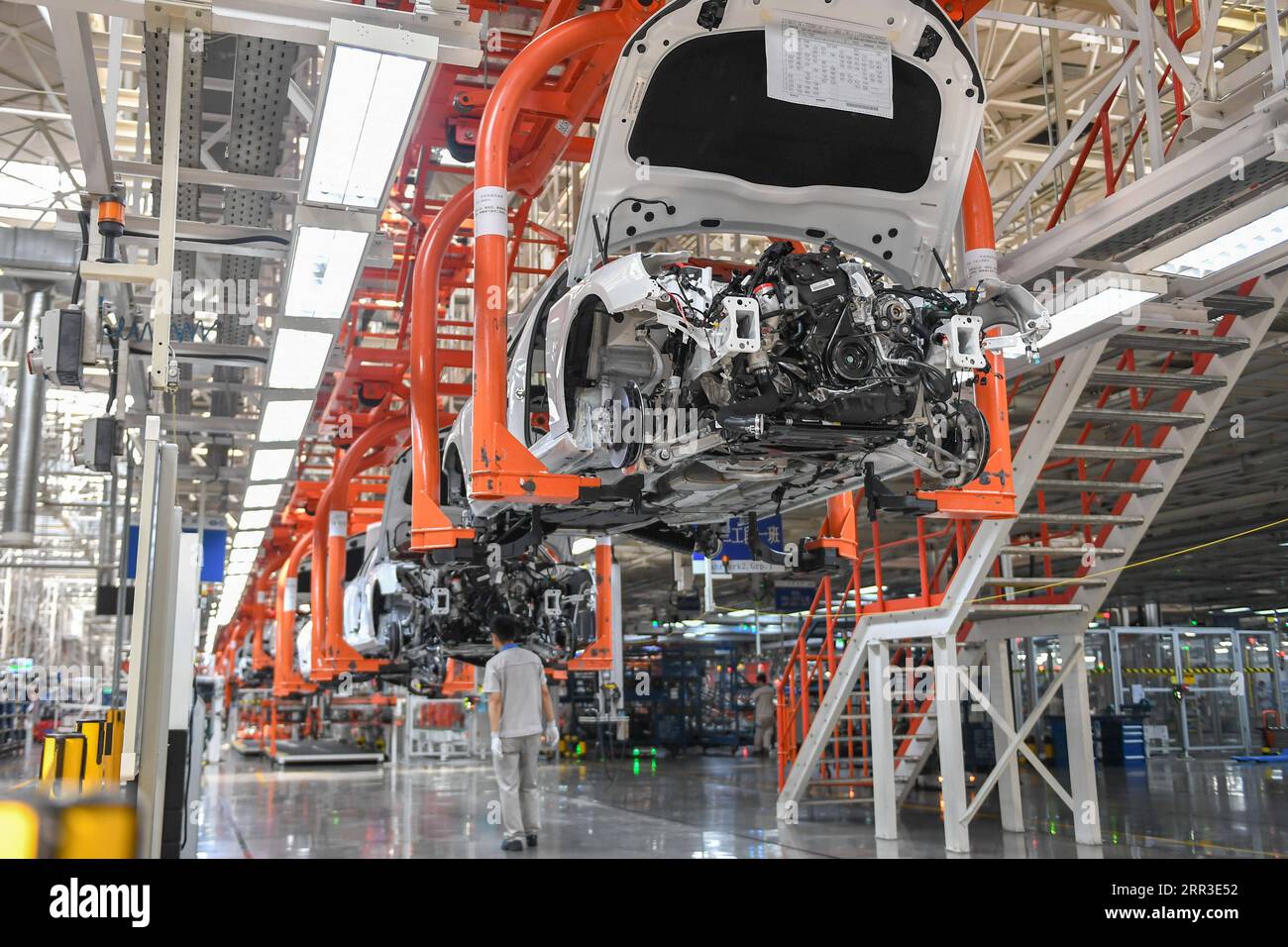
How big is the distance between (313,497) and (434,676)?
3.49 metres

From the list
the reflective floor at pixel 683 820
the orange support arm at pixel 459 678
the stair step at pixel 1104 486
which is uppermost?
the stair step at pixel 1104 486

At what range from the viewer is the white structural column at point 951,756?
26.6ft

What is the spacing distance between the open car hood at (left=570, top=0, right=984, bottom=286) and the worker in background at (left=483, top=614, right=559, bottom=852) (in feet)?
12.1

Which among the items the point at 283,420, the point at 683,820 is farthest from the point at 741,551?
the point at 283,420

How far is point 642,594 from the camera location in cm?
3319

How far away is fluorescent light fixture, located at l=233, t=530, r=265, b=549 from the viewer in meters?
14.7

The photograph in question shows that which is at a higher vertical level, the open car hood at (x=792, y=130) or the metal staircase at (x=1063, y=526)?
the open car hood at (x=792, y=130)

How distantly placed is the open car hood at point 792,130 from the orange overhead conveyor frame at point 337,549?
18.8ft

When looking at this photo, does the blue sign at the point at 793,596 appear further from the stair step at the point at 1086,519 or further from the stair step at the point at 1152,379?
the stair step at the point at 1152,379

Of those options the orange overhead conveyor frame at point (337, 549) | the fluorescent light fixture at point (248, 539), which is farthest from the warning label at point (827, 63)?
the fluorescent light fixture at point (248, 539)

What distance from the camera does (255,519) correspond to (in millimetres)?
13836

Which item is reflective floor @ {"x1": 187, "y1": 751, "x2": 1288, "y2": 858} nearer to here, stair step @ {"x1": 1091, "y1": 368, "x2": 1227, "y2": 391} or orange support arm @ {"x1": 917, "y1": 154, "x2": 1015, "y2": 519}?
stair step @ {"x1": 1091, "y1": 368, "x2": 1227, "y2": 391}

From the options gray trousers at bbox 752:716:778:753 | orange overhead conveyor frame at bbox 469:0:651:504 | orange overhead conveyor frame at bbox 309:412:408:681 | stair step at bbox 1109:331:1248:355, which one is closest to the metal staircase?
stair step at bbox 1109:331:1248:355

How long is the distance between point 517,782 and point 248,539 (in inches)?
335
